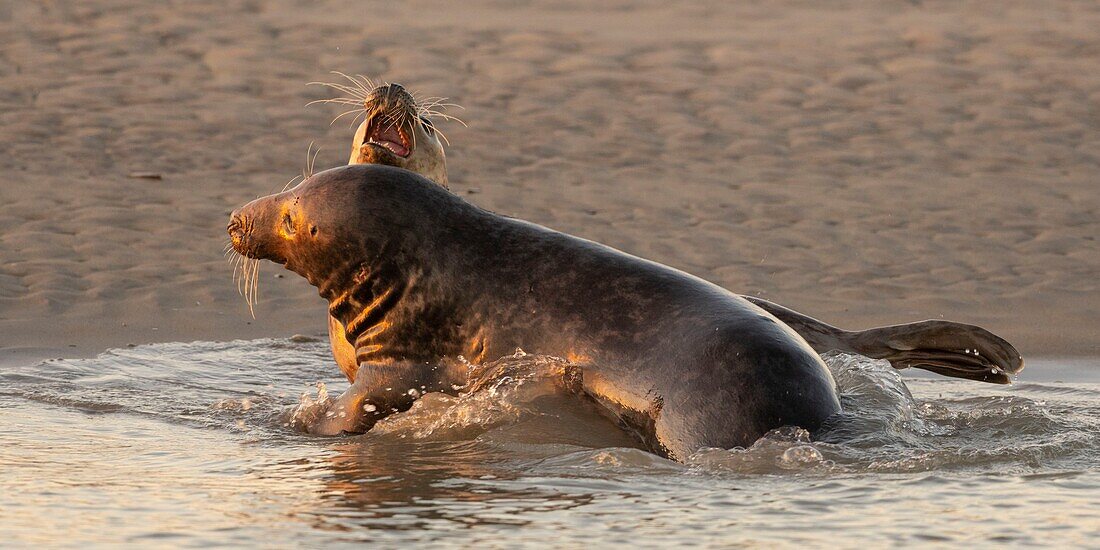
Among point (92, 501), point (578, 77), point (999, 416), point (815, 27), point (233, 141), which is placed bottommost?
point (92, 501)

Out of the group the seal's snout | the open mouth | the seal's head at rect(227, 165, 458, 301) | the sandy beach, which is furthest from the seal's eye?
the sandy beach

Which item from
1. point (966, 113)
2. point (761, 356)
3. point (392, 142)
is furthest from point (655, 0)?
point (761, 356)

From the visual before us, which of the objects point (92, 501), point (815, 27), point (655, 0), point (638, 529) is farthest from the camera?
point (655, 0)

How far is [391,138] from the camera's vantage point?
710cm

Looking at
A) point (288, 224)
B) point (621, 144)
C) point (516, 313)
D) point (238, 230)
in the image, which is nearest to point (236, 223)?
point (238, 230)

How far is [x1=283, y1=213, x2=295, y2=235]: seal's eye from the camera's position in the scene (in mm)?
6453

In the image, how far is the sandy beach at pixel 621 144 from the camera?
33.7ft

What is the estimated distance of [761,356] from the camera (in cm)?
534

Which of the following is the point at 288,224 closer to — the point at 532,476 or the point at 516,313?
the point at 516,313

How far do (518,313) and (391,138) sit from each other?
4.71 ft

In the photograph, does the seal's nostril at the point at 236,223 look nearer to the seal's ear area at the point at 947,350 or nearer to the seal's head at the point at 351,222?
the seal's head at the point at 351,222

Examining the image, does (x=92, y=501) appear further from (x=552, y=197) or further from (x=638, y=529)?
(x=552, y=197)

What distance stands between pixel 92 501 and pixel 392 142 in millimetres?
2428

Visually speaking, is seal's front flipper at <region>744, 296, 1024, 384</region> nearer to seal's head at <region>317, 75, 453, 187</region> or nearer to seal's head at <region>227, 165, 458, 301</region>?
seal's head at <region>227, 165, 458, 301</region>
